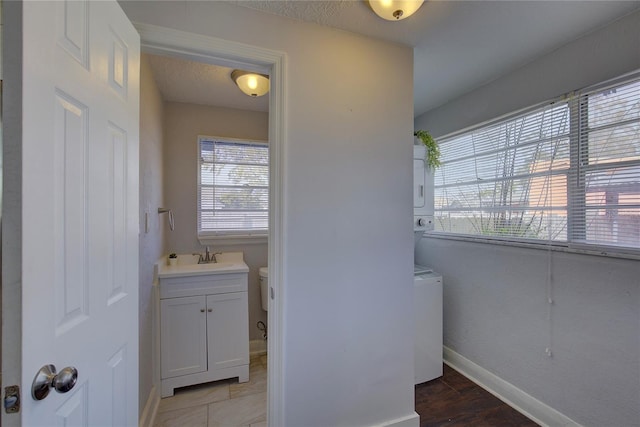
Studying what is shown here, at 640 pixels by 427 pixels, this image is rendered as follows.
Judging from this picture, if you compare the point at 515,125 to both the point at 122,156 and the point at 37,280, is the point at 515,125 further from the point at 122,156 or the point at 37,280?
the point at 37,280

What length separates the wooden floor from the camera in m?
1.81

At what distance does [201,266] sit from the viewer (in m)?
2.37

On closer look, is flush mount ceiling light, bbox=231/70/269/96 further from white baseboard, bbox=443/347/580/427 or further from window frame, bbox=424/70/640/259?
white baseboard, bbox=443/347/580/427

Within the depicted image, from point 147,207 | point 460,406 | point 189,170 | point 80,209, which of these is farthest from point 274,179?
point 460,406

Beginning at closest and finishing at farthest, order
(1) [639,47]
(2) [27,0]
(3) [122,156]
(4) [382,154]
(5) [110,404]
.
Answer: (2) [27,0] < (5) [110,404] < (3) [122,156] < (1) [639,47] < (4) [382,154]

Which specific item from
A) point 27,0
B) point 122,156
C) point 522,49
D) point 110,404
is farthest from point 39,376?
point 522,49

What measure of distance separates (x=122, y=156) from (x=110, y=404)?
0.91 meters

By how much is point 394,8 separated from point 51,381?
5.98ft

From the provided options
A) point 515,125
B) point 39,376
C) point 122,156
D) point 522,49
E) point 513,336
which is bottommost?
point 513,336

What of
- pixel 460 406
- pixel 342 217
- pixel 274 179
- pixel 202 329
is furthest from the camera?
pixel 202 329

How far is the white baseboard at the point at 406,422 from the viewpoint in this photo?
1.67 m

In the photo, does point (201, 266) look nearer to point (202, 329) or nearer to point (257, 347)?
point (202, 329)

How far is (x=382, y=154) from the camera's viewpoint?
5.55 ft

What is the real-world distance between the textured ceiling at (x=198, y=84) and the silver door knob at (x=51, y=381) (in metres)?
1.70
